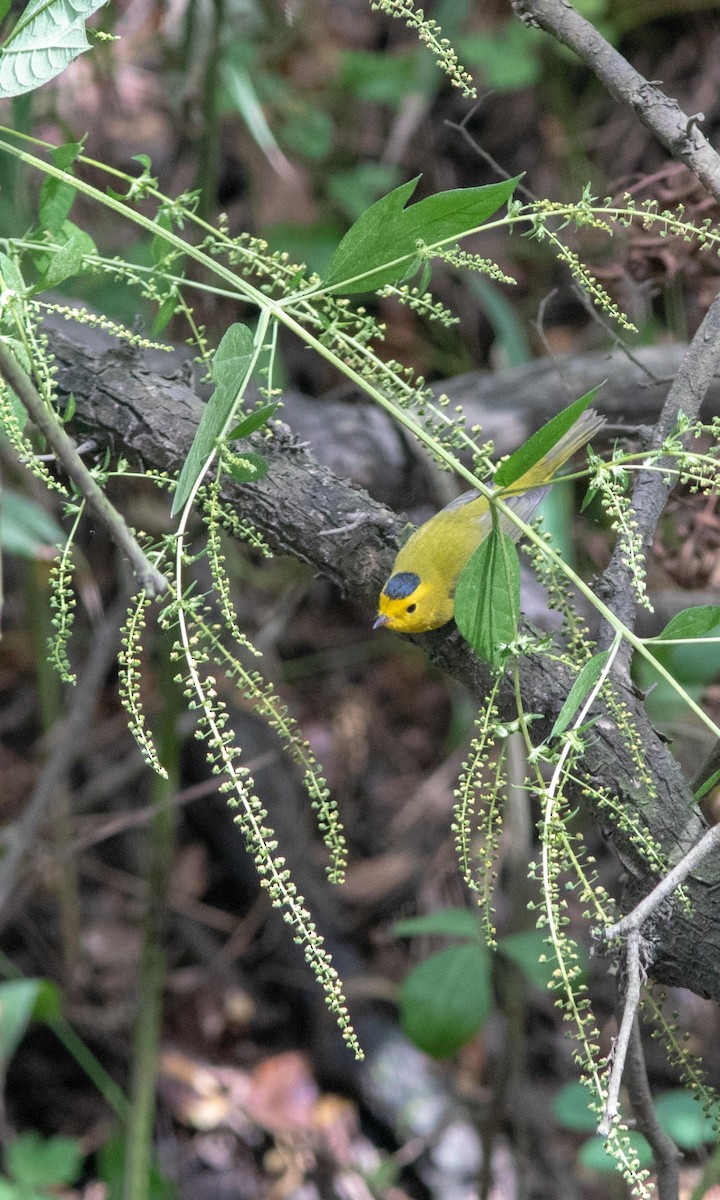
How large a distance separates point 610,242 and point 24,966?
2.74 metres

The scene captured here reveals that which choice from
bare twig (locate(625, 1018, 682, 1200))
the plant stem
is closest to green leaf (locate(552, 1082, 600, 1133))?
bare twig (locate(625, 1018, 682, 1200))

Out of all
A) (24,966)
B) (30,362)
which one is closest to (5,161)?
(30,362)

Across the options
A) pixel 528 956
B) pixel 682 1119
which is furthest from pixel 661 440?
pixel 682 1119

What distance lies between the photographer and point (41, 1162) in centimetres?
270

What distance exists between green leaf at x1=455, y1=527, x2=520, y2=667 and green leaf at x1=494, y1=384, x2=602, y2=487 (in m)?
0.07

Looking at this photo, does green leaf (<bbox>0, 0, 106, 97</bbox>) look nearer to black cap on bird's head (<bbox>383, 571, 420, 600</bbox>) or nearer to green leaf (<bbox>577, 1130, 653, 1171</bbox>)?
black cap on bird's head (<bbox>383, 571, 420, 600</bbox>)

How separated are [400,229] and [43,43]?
426mm

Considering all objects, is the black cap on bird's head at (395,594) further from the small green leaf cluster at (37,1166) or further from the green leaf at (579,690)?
the small green leaf cluster at (37,1166)

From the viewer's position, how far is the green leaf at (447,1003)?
2143mm

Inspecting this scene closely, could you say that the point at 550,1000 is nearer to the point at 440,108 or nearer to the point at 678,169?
the point at 678,169

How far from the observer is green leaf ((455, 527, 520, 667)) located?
1040 mm

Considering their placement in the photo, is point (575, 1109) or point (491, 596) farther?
point (575, 1109)

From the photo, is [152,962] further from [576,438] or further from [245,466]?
[245,466]

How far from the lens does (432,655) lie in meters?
1.55
